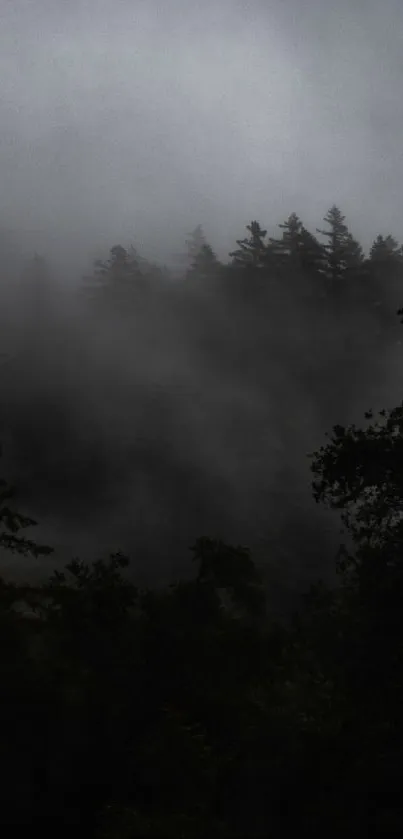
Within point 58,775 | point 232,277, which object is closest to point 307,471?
point 232,277

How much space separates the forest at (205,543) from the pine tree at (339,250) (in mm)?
333

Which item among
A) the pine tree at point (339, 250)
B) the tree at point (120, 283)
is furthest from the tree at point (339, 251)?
the tree at point (120, 283)

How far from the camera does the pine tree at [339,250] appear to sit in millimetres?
58375

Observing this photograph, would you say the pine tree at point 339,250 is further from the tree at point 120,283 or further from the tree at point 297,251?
the tree at point 120,283

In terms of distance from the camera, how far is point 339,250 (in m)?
58.6

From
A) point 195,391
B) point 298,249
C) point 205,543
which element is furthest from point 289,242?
point 205,543

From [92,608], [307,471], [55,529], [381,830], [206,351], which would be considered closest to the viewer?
[381,830]

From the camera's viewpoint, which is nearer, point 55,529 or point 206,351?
point 55,529

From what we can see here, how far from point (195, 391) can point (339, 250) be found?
1829 centimetres

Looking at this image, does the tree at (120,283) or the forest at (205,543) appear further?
the tree at (120,283)

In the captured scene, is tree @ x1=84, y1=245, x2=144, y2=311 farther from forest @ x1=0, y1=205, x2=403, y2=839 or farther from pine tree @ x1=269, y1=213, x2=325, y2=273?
pine tree @ x1=269, y1=213, x2=325, y2=273

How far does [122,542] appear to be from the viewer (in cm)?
3431

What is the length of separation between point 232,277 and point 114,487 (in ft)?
91.4

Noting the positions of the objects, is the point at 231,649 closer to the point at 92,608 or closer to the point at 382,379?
the point at 92,608
